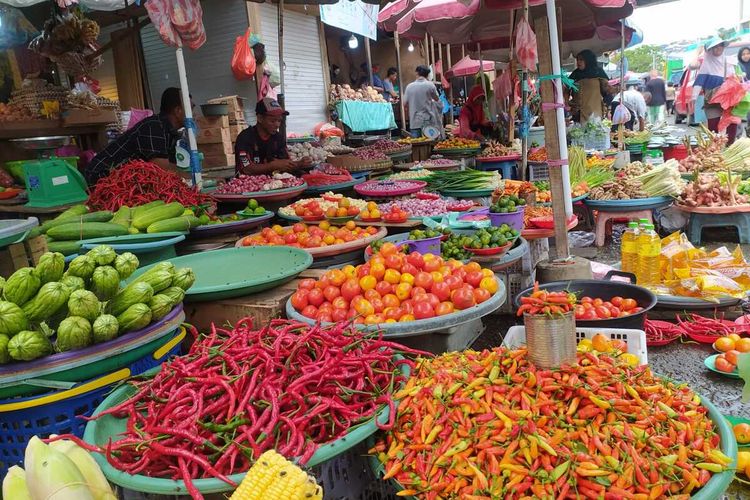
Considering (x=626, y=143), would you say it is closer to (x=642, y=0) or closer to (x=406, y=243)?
(x=642, y=0)

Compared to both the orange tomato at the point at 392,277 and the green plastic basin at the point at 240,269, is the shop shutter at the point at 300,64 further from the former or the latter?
the orange tomato at the point at 392,277

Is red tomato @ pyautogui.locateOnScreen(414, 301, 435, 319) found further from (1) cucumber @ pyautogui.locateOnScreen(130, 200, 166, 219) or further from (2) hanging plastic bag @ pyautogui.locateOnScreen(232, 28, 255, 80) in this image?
(2) hanging plastic bag @ pyautogui.locateOnScreen(232, 28, 255, 80)

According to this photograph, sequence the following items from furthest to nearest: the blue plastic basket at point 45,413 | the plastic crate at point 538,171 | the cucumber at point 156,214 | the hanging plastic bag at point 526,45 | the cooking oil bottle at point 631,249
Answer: the plastic crate at point 538,171
the hanging plastic bag at point 526,45
the cooking oil bottle at point 631,249
the cucumber at point 156,214
the blue plastic basket at point 45,413

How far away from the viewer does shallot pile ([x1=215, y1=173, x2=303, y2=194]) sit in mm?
5286

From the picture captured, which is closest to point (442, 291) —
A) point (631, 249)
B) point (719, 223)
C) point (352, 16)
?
point (631, 249)

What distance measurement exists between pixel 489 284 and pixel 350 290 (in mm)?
818

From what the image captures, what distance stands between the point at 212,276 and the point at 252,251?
0.50 meters

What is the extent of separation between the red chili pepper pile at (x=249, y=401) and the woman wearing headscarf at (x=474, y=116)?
10440mm

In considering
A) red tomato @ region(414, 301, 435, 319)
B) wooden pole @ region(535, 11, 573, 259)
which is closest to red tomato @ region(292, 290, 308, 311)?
red tomato @ region(414, 301, 435, 319)

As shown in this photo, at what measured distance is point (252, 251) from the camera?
3.54m

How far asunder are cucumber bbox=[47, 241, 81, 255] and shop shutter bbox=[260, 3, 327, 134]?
29.6 ft

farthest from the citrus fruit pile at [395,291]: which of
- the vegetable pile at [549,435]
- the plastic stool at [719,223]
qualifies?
the plastic stool at [719,223]

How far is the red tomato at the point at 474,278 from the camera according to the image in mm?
3005

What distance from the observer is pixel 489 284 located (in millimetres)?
2939
